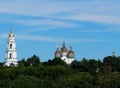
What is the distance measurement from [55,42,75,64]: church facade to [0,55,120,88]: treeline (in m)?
8.21

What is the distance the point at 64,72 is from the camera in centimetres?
9388

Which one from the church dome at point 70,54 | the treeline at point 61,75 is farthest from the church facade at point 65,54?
the treeline at point 61,75

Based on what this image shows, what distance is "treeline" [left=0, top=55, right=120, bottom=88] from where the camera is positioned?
260 feet

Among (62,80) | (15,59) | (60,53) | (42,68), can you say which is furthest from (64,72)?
(60,53)

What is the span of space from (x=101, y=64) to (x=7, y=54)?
16.0 m

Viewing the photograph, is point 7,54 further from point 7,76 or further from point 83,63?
point 7,76

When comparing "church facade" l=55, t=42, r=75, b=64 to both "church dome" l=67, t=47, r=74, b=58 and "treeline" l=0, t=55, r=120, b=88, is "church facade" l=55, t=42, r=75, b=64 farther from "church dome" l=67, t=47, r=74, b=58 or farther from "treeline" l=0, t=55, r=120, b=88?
"treeline" l=0, t=55, r=120, b=88

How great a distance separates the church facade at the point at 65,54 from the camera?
129m

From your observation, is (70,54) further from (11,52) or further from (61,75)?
(61,75)

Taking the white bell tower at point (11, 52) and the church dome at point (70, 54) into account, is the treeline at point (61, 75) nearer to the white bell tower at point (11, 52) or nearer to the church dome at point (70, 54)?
the white bell tower at point (11, 52)

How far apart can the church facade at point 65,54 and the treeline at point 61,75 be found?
8210 mm

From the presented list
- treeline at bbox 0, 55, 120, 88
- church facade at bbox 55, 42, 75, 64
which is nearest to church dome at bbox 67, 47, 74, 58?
church facade at bbox 55, 42, 75, 64

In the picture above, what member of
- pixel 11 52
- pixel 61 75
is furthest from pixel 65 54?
pixel 61 75

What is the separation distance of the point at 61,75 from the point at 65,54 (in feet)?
124
